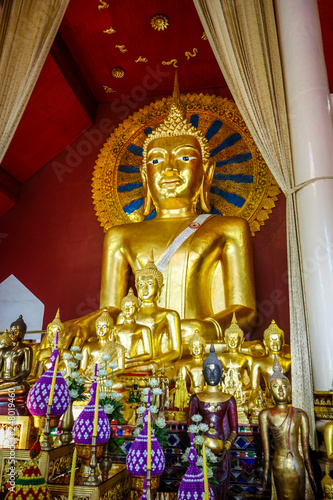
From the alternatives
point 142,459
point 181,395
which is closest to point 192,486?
point 142,459

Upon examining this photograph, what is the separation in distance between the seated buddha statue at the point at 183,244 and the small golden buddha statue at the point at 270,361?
2.06 feet

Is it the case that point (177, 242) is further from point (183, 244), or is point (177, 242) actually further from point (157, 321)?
point (157, 321)

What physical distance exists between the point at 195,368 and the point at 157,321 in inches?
21.5

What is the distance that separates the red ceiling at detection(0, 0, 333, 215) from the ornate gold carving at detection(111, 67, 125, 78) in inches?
1.5

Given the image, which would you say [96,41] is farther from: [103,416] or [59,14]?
[103,416]

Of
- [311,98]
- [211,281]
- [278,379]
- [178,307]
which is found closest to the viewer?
[278,379]

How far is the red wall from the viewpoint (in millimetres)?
4504

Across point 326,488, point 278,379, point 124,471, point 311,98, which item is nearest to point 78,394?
point 124,471

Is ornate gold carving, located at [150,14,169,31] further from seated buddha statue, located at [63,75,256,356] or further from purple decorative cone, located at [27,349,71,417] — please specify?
purple decorative cone, located at [27,349,71,417]

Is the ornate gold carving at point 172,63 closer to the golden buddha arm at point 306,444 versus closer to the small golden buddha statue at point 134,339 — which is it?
the small golden buddha statue at point 134,339

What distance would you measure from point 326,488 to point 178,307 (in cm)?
217

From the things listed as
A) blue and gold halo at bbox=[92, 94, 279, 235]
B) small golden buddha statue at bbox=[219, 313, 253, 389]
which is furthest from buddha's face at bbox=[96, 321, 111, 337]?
blue and gold halo at bbox=[92, 94, 279, 235]

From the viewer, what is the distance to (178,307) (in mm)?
3984

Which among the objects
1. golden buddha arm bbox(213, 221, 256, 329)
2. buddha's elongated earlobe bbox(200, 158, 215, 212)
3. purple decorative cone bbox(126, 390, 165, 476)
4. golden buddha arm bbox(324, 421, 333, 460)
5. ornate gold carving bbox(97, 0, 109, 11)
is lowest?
purple decorative cone bbox(126, 390, 165, 476)
